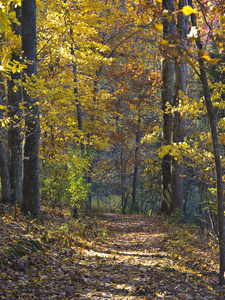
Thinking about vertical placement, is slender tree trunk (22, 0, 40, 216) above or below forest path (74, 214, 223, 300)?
above

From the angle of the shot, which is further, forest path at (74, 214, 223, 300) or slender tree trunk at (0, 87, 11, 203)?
slender tree trunk at (0, 87, 11, 203)

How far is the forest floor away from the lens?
14.8 feet

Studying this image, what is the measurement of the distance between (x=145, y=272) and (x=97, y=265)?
1.06 m

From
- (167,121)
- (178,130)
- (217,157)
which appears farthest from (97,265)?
(167,121)

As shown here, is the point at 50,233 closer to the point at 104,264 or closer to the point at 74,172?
the point at 104,264

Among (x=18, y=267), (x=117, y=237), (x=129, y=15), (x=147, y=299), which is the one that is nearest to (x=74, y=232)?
(x=117, y=237)

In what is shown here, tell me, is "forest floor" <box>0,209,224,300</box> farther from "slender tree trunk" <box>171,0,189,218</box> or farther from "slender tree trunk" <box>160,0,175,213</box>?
"slender tree trunk" <box>160,0,175,213</box>

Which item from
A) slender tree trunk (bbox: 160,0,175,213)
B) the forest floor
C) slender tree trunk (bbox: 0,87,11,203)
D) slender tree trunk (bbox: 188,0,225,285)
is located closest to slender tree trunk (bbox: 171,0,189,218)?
slender tree trunk (bbox: 160,0,175,213)

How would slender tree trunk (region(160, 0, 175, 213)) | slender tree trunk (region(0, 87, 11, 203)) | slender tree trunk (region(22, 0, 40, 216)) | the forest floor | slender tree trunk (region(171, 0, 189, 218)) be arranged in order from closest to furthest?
1. the forest floor
2. slender tree trunk (region(22, 0, 40, 216))
3. slender tree trunk (region(0, 87, 11, 203))
4. slender tree trunk (region(171, 0, 189, 218))
5. slender tree trunk (region(160, 0, 175, 213))

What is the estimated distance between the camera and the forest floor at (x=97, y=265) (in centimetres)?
452

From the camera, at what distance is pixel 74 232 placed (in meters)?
8.51

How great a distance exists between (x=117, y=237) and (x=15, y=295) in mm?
6171

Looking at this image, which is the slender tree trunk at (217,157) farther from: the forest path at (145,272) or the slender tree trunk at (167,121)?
the slender tree trunk at (167,121)

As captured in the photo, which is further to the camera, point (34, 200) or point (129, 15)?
point (129, 15)
